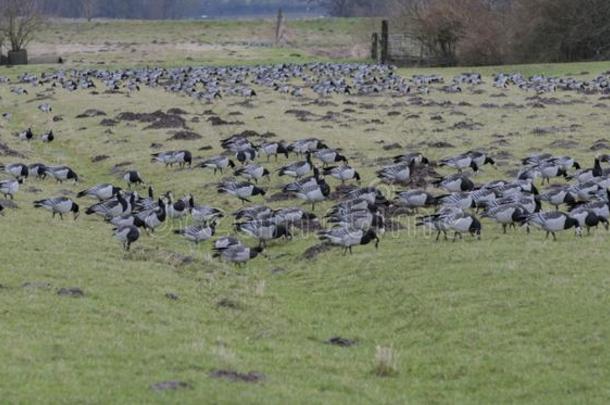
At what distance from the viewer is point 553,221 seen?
763 inches

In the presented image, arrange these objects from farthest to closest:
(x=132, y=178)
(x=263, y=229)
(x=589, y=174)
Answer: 1. (x=132, y=178)
2. (x=589, y=174)
3. (x=263, y=229)

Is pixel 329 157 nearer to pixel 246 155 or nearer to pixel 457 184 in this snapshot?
pixel 246 155

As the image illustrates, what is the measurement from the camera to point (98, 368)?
12078 millimetres

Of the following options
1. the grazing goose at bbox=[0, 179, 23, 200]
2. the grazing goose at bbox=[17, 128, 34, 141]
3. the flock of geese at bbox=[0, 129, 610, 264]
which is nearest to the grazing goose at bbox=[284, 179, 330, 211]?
the flock of geese at bbox=[0, 129, 610, 264]

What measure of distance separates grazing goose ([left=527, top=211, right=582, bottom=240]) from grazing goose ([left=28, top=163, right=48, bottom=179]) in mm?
15553

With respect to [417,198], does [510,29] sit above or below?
above

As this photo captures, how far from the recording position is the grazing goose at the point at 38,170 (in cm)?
2928

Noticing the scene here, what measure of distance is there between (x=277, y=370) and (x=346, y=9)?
7226 inches

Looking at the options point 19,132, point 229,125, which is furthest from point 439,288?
point 19,132

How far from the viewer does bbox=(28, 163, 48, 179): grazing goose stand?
2928 cm

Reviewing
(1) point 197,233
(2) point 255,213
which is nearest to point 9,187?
(1) point 197,233

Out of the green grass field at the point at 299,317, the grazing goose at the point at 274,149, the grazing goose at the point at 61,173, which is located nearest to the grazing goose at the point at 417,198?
the green grass field at the point at 299,317

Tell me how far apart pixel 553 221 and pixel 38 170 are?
16284 millimetres

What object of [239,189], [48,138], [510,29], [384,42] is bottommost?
[48,138]
